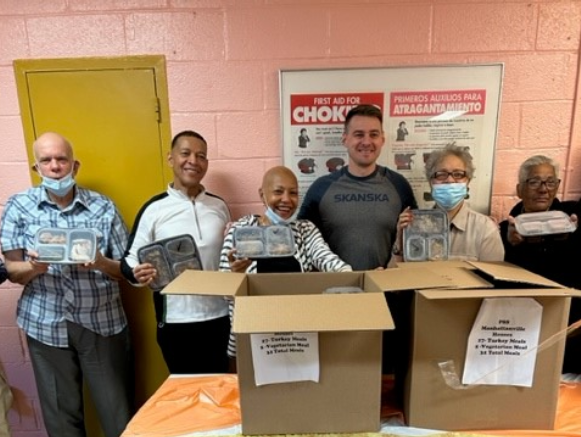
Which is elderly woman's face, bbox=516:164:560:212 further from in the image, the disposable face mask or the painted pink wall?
the disposable face mask

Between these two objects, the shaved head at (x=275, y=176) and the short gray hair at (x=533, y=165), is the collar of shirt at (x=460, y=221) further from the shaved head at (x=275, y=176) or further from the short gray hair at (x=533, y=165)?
the shaved head at (x=275, y=176)

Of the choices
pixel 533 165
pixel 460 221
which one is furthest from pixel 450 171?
pixel 533 165

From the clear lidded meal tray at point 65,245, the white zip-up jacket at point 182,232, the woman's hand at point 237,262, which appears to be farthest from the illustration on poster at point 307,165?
the clear lidded meal tray at point 65,245

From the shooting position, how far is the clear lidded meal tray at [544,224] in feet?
4.35

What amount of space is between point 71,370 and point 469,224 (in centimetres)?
189

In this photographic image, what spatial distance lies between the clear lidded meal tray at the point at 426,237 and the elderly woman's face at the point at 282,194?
459mm

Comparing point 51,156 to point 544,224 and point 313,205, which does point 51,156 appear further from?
point 544,224

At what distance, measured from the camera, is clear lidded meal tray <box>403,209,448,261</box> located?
144 cm

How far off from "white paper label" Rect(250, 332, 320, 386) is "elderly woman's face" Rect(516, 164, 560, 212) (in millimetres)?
1179

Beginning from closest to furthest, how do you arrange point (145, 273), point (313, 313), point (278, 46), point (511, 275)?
1. point (313, 313)
2. point (511, 275)
3. point (145, 273)
4. point (278, 46)

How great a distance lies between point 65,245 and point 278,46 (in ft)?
4.10

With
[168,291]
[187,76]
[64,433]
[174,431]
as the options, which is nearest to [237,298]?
[168,291]

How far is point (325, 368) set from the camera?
0.92 meters

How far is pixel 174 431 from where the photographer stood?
1.03m
